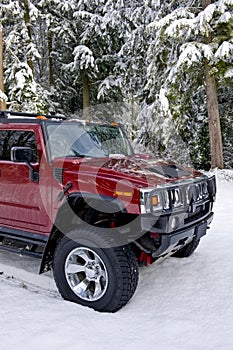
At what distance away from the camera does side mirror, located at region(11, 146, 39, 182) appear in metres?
3.62

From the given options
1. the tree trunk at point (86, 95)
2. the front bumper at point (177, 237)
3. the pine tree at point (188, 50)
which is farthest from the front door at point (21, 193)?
the tree trunk at point (86, 95)

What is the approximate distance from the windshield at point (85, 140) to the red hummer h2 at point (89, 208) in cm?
2

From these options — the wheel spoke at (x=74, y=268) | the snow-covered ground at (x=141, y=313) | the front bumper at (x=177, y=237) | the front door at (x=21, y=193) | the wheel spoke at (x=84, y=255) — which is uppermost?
the front door at (x=21, y=193)

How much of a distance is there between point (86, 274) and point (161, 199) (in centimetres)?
106

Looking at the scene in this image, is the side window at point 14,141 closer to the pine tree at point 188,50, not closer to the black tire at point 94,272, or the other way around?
the black tire at point 94,272

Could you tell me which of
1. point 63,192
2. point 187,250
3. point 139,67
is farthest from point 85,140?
point 139,67

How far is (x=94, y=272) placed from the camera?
335 cm

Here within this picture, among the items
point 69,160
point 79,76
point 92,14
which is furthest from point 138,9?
point 69,160

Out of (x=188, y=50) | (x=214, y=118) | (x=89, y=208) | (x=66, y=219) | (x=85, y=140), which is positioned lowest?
(x=66, y=219)

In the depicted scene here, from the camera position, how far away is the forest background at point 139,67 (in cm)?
981

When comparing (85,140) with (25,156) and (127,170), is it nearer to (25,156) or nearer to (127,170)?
(25,156)

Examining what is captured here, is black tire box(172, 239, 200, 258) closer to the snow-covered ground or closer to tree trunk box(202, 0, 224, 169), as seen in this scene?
the snow-covered ground

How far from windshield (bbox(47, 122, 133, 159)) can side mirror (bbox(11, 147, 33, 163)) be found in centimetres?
25

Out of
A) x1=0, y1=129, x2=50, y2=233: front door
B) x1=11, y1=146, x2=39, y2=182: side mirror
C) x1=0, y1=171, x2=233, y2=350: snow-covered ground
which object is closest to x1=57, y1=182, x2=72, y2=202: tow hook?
x1=0, y1=129, x2=50, y2=233: front door
